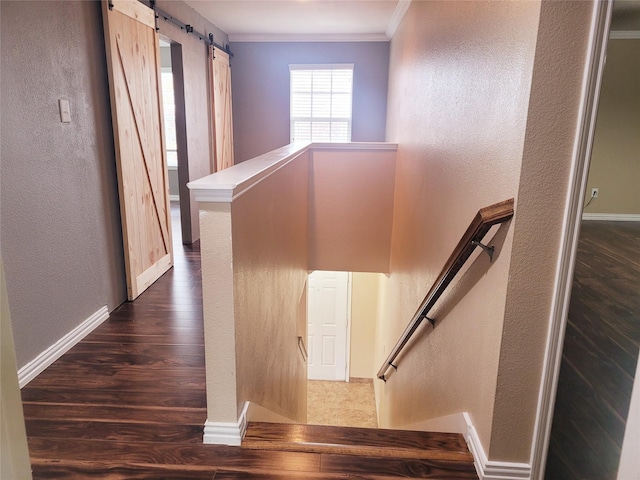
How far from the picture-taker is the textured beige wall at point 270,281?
1.88 m

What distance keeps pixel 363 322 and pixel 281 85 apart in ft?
13.1

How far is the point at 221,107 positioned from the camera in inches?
240

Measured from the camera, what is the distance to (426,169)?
2.97 m

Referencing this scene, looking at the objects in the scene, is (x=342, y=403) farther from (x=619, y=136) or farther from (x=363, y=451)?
(x=363, y=451)

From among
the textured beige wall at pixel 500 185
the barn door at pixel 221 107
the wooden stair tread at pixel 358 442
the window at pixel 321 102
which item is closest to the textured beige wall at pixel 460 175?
the textured beige wall at pixel 500 185

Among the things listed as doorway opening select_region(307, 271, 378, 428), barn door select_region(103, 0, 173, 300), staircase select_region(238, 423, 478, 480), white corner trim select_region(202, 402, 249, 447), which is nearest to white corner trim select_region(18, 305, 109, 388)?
barn door select_region(103, 0, 173, 300)

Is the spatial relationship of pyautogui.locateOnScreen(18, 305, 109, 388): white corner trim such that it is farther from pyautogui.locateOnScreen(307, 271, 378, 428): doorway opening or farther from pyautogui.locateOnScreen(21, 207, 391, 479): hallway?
pyautogui.locateOnScreen(307, 271, 378, 428): doorway opening

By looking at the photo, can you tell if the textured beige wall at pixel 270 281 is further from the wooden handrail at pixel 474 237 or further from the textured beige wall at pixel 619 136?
the textured beige wall at pixel 619 136

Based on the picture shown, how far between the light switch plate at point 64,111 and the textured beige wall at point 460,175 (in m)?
2.10

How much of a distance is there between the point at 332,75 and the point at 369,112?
2.59ft

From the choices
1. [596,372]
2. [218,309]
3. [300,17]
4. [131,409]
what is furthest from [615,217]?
[131,409]

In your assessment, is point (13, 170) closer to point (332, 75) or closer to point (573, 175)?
point (573, 175)

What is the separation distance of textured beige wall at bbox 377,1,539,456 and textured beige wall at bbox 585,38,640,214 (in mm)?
3592

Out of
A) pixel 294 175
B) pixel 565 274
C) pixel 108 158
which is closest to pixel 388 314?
pixel 294 175
